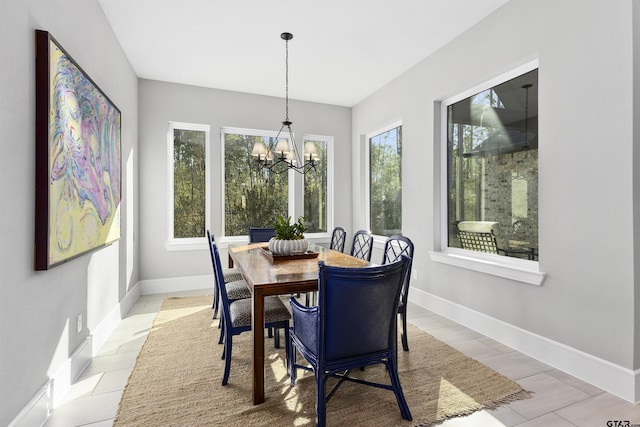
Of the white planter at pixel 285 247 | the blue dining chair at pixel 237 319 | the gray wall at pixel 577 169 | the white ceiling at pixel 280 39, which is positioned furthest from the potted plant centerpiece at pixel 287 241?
the white ceiling at pixel 280 39

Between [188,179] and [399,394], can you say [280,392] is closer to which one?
[399,394]

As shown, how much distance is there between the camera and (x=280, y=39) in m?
3.24

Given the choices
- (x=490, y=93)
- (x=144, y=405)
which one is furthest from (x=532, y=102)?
(x=144, y=405)

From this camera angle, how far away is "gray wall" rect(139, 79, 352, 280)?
168 inches

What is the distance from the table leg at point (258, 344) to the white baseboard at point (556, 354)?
81.9 inches

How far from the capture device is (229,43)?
130 inches

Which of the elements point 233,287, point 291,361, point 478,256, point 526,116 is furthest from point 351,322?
point 526,116

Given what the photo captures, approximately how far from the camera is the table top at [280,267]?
1.88 meters

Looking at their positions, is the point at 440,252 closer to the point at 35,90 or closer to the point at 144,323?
the point at 144,323

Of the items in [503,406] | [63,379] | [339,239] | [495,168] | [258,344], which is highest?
[495,168]

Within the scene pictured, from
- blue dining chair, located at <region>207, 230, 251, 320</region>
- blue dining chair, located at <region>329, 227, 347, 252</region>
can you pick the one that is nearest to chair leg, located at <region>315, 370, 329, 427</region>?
blue dining chair, located at <region>207, 230, 251, 320</region>

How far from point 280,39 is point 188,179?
2.33 m

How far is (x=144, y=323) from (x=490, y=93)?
13.2ft

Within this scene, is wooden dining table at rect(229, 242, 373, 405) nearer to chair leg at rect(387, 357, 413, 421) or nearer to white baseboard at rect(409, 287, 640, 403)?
chair leg at rect(387, 357, 413, 421)
